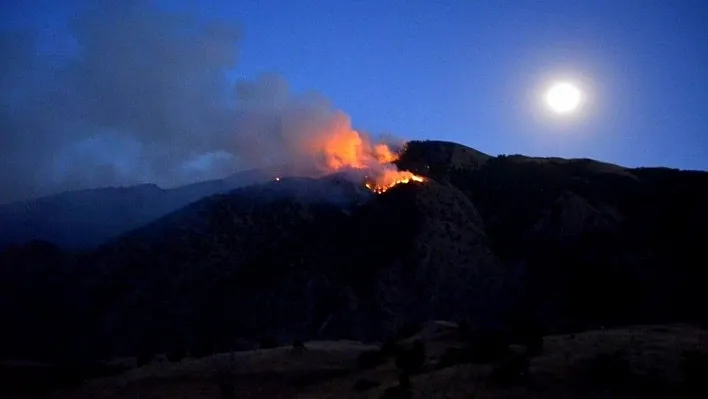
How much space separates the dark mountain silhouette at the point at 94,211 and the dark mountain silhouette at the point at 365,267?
21.8 meters

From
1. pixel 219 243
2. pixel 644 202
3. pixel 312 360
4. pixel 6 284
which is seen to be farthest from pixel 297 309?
pixel 644 202

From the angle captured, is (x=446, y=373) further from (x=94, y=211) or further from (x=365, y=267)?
(x=94, y=211)

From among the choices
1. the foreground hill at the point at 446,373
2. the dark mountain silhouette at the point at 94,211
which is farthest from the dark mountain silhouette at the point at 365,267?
the dark mountain silhouette at the point at 94,211

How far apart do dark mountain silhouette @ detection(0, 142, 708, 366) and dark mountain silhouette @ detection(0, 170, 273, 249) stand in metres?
21.8

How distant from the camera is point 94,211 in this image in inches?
4466

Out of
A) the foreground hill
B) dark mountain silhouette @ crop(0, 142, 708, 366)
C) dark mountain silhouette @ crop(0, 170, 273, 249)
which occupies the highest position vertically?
dark mountain silhouette @ crop(0, 170, 273, 249)

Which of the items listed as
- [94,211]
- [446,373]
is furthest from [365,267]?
[94,211]

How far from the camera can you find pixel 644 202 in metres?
77.5

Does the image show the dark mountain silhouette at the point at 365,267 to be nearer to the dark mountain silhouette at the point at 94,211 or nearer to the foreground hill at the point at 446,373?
the foreground hill at the point at 446,373

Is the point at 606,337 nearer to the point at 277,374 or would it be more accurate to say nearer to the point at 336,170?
the point at 277,374

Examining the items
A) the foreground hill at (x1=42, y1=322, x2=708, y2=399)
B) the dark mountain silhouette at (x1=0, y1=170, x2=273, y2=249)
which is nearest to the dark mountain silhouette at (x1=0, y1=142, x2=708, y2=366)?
the foreground hill at (x1=42, y1=322, x2=708, y2=399)

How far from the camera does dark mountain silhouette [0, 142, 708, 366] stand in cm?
6003

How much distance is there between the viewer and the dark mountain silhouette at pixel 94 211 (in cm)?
9831

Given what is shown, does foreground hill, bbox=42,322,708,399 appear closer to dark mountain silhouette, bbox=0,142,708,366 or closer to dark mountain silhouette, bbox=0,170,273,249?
dark mountain silhouette, bbox=0,142,708,366
